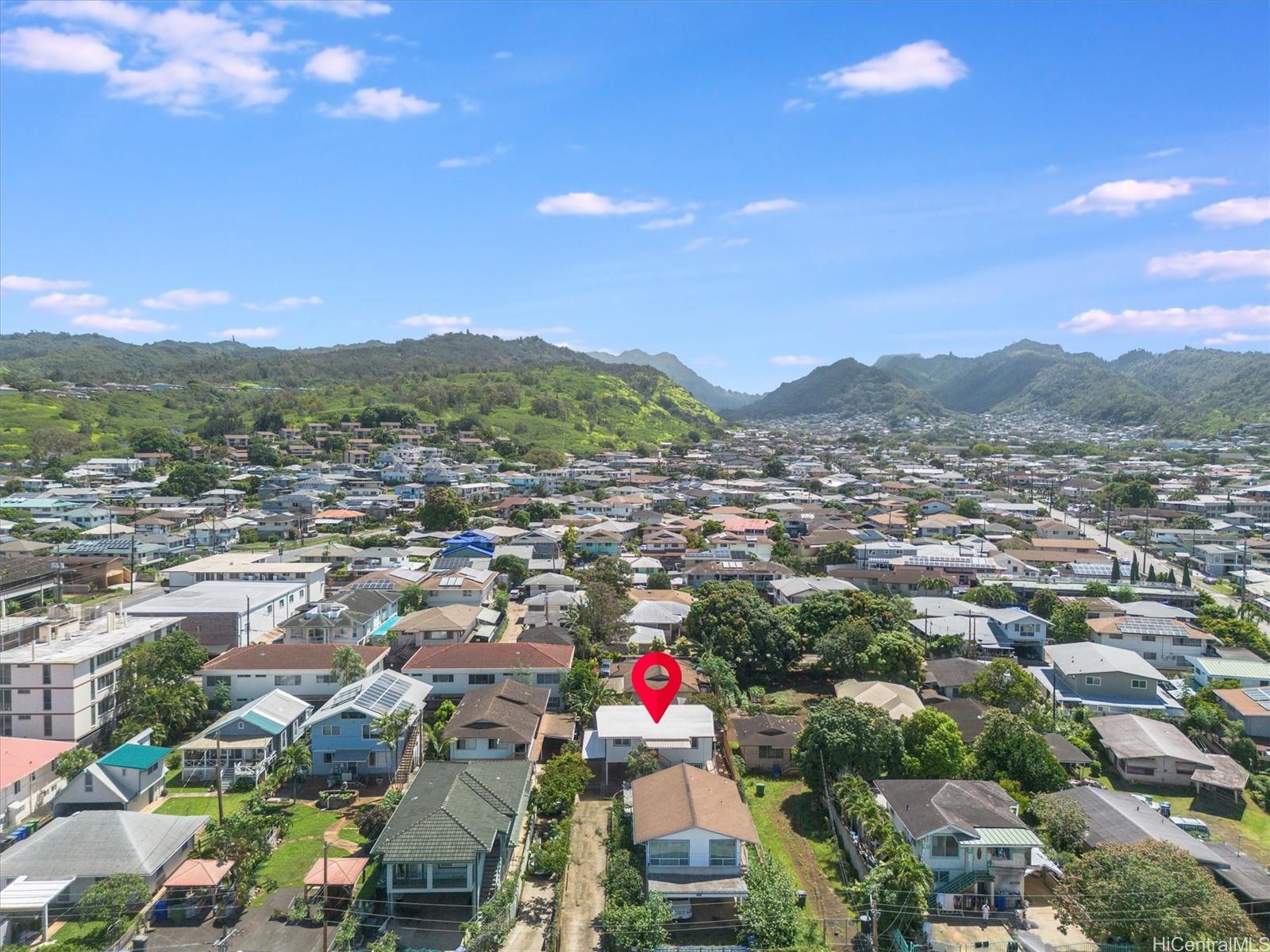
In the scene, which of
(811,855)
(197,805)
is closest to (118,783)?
(197,805)

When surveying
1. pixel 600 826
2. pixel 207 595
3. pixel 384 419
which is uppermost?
pixel 384 419

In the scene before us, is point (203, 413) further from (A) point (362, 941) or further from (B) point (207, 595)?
(A) point (362, 941)

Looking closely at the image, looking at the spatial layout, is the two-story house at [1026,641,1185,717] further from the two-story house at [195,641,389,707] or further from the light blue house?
the two-story house at [195,641,389,707]

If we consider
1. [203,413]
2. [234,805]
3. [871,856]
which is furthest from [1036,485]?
[203,413]

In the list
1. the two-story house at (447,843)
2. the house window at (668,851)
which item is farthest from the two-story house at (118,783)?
the house window at (668,851)

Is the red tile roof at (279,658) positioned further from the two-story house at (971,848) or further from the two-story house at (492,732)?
the two-story house at (971,848)

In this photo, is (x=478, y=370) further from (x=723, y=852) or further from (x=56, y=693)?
(x=723, y=852)
